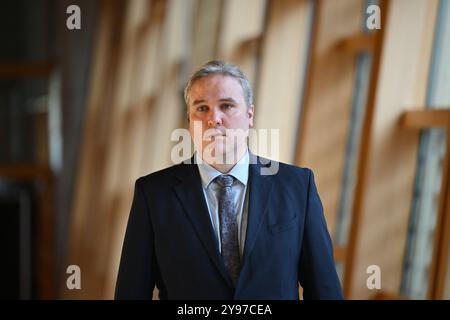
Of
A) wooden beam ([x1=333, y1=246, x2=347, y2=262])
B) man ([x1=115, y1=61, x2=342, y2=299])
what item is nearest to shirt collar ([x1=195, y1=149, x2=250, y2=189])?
man ([x1=115, y1=61, x2=342, y2=299])

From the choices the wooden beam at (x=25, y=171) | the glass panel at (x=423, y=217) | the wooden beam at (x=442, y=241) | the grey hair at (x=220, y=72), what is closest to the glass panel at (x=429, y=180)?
the glass panel at (x=423, y=217)

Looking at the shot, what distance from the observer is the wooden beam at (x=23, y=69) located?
1201 cm

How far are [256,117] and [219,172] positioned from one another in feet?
8.71

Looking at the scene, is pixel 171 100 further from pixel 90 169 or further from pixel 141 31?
pixel 90 169

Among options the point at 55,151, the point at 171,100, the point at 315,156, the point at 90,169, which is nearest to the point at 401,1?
the point at 315,156

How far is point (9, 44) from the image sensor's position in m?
12.3

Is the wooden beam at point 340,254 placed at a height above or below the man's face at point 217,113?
below

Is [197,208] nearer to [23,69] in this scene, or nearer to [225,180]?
[225,180]

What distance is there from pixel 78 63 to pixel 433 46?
28.3 feet

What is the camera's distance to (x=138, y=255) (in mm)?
1899

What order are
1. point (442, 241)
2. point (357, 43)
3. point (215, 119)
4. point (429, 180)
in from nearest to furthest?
point (215, 119)
point (442, 241)
point (429, 180)
point (357, 43)

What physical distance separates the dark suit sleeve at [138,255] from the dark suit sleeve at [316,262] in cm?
39

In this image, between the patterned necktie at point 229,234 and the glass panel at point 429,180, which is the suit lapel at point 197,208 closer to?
the patterned necktie at point 229,234

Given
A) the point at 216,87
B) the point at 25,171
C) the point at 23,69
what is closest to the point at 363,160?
the point at 216,87
